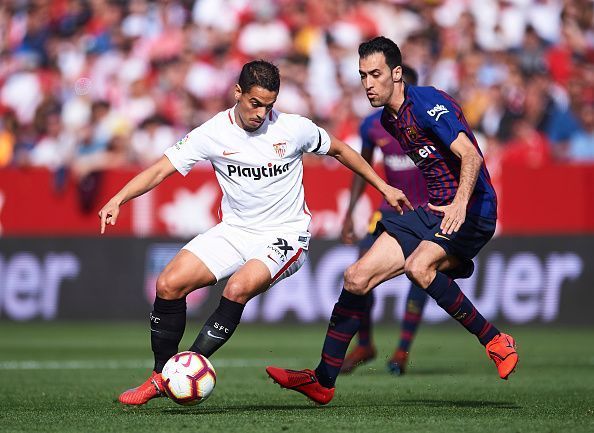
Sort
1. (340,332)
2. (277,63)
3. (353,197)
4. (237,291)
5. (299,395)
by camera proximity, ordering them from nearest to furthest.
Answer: (237,291) → (340,332) → (299,395) → (353,197) → (277,63)

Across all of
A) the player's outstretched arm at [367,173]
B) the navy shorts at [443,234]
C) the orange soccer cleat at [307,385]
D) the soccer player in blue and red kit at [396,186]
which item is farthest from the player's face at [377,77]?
the soccer player in blue and red kit at [396,186]

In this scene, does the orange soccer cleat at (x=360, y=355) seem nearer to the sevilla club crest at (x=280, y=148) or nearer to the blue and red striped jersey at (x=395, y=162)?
the blue and red striped jersey at (x=395, y=162)

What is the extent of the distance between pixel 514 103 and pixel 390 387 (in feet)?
28.1

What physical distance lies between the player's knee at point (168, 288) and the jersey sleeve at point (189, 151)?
761 mm

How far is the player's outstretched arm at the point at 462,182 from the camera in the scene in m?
7.71

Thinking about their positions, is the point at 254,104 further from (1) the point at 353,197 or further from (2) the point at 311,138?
(1) the point at 353,197

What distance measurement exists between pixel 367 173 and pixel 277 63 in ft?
35.2

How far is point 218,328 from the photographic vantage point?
795cm

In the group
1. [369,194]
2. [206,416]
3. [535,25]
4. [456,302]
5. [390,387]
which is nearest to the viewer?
[206,416]

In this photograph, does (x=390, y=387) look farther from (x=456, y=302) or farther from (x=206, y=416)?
(x=206, y=416)

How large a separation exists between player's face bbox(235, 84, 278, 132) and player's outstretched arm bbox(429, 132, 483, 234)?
4.24ft

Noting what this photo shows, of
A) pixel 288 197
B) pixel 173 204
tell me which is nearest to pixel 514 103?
pixel 173 204

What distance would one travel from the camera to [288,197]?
845cm

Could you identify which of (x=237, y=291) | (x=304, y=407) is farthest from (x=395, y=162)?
(x=237, y=291)
